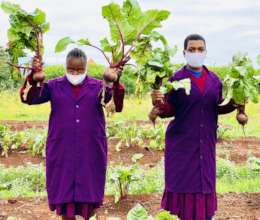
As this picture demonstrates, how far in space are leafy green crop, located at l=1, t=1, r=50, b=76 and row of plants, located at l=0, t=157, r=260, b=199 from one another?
231 centimetres

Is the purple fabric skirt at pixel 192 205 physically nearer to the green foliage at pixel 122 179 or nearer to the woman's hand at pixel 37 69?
the woman's hand at pixel 37 69

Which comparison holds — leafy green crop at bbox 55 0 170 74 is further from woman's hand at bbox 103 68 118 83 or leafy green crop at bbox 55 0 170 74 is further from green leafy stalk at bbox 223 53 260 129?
green leafy stalk at bbox 223 53 260 129

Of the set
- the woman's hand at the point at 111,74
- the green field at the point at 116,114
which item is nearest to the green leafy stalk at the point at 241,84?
the woman's hand at the point at 111,74

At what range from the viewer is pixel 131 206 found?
6082 millimetres

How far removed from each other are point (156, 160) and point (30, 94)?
517cm

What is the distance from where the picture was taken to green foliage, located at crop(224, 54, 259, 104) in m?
4.23

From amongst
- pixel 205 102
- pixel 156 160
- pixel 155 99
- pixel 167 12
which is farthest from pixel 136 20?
pixel 156 160

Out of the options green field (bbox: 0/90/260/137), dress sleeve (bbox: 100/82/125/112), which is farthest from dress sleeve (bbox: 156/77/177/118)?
green field (bbox: 0/90/260/137)

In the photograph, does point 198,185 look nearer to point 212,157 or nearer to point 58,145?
point 212,157

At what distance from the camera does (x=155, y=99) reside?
13.8 feet

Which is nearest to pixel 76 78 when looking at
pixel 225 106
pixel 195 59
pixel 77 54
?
pixel 77 54

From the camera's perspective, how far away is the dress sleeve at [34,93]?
4156 millimetres

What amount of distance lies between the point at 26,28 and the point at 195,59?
122 centimetres

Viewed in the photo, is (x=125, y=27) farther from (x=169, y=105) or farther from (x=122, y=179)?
(x=122, y=179)
